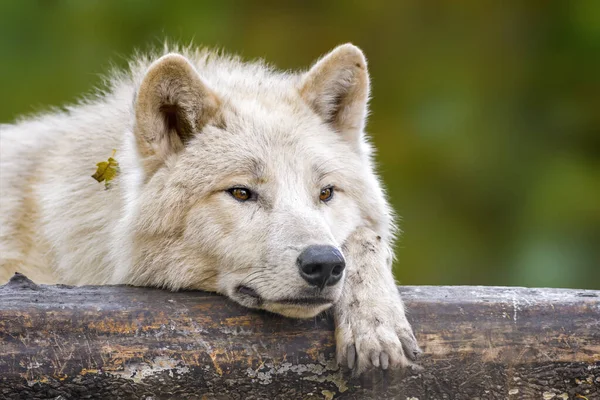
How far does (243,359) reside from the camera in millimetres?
3926

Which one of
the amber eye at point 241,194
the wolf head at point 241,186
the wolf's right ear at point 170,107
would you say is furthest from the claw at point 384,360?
the wolf's right ear at point 170,107

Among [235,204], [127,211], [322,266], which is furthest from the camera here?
[127,211]

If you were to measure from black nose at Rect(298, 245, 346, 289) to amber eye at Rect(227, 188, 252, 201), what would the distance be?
692 mm

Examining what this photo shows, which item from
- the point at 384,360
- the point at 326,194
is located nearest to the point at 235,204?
the point at 326,194

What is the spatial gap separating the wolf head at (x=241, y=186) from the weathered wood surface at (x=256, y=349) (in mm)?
247

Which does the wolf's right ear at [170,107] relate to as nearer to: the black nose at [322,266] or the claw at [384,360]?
the black nose at [322,266]

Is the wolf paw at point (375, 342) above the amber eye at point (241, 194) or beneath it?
beneath

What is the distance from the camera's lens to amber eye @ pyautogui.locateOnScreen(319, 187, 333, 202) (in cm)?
482

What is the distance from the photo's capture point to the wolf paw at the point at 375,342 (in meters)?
3.86

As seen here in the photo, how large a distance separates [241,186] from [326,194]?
54 cm

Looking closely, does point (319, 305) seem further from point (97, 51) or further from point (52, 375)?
point (97, 51)

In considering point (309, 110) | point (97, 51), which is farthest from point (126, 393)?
point (97, 51)

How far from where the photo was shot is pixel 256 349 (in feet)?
13.0

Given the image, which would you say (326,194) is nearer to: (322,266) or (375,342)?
(322,266)
